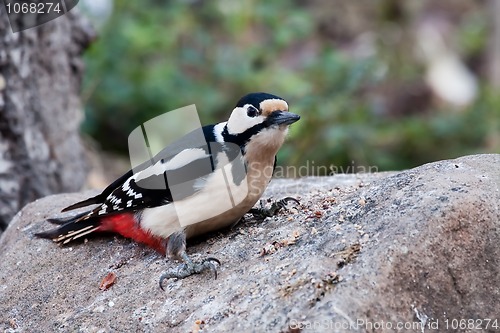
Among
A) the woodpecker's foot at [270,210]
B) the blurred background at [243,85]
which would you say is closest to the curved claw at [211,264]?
the woodpecker's foot at [270,210]

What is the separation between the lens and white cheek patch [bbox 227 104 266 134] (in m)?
3.31

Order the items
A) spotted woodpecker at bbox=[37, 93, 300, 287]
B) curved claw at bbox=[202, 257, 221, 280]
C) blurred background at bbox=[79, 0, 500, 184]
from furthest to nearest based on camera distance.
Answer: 1. blurred background at bbox=[79, 0, 500, 184]
2. spotted woodpecker at bbox=[37, 93, 300, 287]
3. curved claw at bbox=[202, 257, 221, 280]

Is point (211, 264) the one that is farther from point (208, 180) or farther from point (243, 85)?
point (243, 85)

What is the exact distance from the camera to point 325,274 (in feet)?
8.21

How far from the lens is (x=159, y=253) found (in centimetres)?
340

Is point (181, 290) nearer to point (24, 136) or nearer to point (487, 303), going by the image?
point (487, 303)

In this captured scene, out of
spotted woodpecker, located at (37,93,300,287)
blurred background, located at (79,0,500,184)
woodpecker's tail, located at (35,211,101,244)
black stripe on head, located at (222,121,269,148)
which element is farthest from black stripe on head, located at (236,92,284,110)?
blurred background, located at (79,0,500,184)

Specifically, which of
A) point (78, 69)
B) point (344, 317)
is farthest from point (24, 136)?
point (344, 317)

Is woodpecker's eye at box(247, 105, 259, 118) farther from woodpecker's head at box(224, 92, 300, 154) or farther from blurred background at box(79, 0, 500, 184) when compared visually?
blurred background at box(79, 0, 500, 184)

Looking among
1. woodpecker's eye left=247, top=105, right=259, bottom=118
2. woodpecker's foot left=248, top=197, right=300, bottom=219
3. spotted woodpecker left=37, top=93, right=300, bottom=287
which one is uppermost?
woodpecker's eye left=247, top=105, right=259, bottom=118

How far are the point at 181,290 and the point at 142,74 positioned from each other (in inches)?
187

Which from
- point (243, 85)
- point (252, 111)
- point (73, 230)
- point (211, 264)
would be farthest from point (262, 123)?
point (243, 85)

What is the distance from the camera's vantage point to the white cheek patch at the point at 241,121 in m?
3.31

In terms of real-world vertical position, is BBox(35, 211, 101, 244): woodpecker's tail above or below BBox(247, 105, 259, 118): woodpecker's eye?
below
